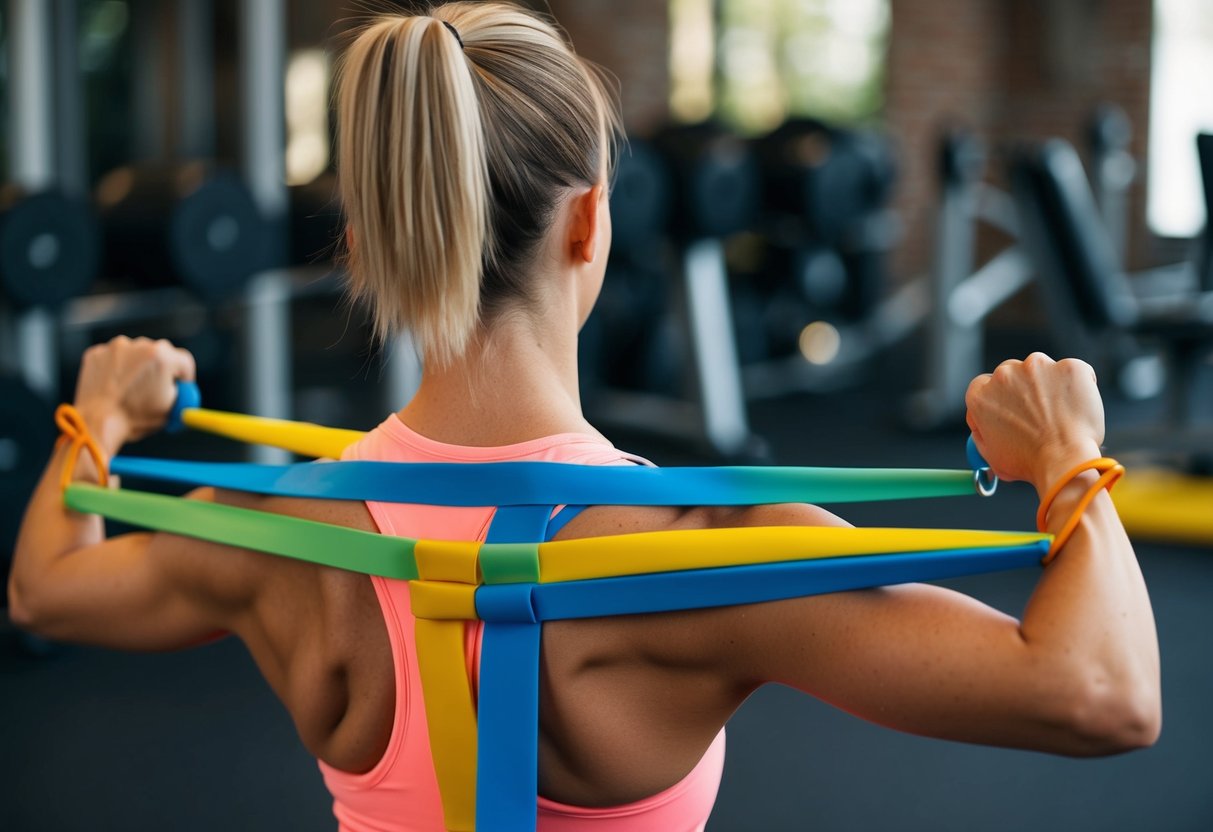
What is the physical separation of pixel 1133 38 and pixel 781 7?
70.9 inches

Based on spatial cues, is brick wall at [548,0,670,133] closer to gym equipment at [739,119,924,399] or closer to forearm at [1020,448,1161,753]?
gym equipment at [739,119,924,399]

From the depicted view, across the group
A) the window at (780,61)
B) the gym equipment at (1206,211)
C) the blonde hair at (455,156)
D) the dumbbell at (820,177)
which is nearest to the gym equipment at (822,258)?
the dumbbell at (820,177)

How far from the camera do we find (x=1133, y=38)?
19.7 ft

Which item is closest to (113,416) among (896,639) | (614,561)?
(614,561)

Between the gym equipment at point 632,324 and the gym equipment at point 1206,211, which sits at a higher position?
the gym equipment at point 1206,211

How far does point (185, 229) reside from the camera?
287 cm

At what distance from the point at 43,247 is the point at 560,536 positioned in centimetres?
223

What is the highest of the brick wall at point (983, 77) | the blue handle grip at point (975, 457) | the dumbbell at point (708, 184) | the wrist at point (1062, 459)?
the brick wall at point (983, 77)

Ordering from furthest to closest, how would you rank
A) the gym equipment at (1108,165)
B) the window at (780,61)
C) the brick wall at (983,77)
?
the window at (780,61) → the brick wall at (983,77) → the gym equipment at (1108,165)

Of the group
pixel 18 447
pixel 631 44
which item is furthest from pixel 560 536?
pixel 631 44

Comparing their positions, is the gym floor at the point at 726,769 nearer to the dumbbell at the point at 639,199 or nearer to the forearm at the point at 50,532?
the forearm at the point at 50,532

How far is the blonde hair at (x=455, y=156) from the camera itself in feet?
2.18

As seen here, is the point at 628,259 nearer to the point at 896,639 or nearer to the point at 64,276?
the point at 64,276

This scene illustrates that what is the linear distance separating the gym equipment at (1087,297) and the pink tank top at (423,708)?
294 centimetres
